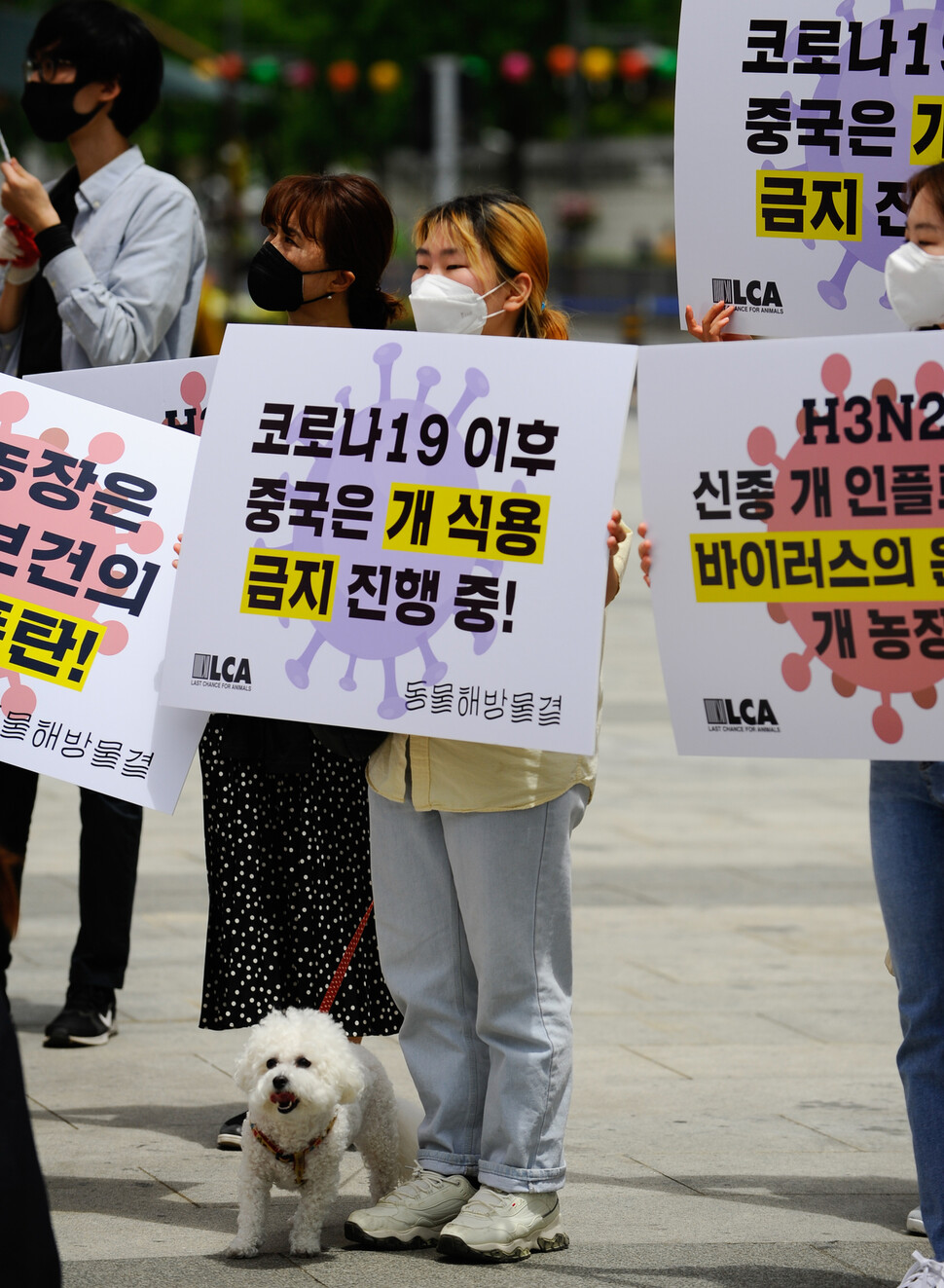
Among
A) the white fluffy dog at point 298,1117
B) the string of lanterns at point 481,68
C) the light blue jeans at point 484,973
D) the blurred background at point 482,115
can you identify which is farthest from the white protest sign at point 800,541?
the blurred background at point 482,115

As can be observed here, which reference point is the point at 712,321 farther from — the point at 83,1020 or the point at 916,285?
the point at 83,1020

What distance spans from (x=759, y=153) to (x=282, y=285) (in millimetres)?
971

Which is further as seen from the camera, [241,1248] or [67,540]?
[67,540]

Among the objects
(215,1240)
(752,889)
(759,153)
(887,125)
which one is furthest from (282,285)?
(752,889)

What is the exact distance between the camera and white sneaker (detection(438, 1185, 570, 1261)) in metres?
3.51

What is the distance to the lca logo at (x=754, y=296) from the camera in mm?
3887

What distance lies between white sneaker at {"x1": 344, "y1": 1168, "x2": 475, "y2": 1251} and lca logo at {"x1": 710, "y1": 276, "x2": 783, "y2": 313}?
5.76 feet

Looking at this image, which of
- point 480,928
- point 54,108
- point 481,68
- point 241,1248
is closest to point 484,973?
point 480,928

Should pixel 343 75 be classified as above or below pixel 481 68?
above

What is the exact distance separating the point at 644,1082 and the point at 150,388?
2023 mm

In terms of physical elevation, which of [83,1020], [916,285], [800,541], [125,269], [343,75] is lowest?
[83,1020]

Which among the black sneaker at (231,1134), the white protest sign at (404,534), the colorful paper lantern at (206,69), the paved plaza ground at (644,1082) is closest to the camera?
the white protest sign at (404,534)

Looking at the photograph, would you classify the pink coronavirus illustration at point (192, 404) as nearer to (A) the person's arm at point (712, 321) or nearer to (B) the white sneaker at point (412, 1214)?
(A) the person's arm at point (712, 321)

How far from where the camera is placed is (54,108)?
16.2 feet
